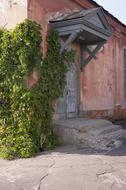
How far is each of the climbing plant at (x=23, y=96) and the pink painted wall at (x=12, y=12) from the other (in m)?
0.30

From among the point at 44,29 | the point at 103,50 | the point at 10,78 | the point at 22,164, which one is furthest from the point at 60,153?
the point at 103,50

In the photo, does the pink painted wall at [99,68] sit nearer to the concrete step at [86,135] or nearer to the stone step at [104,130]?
the stone step at [104,130]

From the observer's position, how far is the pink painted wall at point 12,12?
327 inches

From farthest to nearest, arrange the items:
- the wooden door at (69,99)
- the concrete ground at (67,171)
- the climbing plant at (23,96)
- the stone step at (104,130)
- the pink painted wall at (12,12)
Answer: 1. the wooden door at (69,99)
2. the stone step at (104,130)
3. the pink painted wall at (12,12)
4. the climbing plant at (23,96)
5. the concrete ground at (67,171)

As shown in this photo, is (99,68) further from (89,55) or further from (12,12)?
(12,12)

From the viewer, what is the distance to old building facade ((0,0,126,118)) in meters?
8.62

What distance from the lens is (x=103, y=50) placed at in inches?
505

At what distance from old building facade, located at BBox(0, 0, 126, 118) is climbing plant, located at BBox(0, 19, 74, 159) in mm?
540

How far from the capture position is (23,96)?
7.87 metres

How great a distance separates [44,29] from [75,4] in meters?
2.16

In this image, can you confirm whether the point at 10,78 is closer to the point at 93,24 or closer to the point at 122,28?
the point at 93,24

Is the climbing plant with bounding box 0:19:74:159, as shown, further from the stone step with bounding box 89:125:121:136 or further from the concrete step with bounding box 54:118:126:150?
the stone step with bounding box 89:125:121:136

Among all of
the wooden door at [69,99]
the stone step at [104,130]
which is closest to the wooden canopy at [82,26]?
the wooden door at [69,99]

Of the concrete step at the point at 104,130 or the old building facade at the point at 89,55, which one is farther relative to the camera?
the concrete step at the point at 104,130
